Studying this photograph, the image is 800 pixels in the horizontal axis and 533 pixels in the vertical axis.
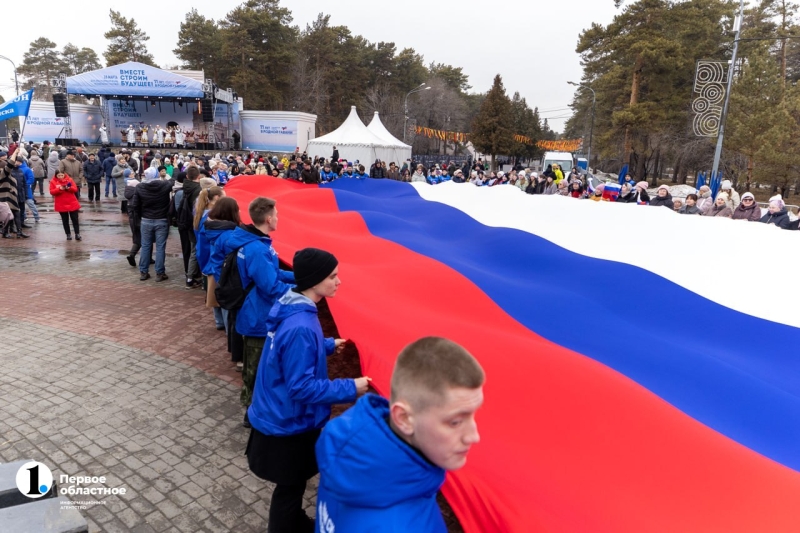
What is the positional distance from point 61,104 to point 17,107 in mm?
Result: 23754

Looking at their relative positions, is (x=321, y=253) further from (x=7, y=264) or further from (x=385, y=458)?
(x=7, y=264)

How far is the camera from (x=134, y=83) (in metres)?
29.8

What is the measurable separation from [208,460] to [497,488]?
2464mm

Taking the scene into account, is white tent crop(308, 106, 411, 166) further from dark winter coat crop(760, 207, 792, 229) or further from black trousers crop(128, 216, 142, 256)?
dark winter coat crop(760, 207, 792, 229)

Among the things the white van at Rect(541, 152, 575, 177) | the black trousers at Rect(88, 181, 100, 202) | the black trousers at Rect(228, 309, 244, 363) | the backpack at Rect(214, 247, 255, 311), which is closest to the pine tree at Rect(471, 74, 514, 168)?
the white van at Rect(541, 152, 575, 177)

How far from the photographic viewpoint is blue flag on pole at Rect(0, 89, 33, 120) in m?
10.8

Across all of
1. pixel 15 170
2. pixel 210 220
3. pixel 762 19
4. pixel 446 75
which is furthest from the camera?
pixel 446 75

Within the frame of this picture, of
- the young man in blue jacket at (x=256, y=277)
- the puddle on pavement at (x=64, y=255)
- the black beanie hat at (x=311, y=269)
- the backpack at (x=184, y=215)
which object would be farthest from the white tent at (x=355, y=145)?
the black beanie hat at (x=311, y=269)

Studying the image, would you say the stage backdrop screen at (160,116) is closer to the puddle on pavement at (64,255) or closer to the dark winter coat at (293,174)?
the dark winter coat at (293,174)

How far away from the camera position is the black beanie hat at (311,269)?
2.32 metres

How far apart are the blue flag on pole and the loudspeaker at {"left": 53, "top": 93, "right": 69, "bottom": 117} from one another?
2313 centimetres

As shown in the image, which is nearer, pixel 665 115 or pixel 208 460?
pixel 208 460

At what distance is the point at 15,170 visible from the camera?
11.2 meters

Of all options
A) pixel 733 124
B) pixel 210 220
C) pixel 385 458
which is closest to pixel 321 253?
pixel 385 458
